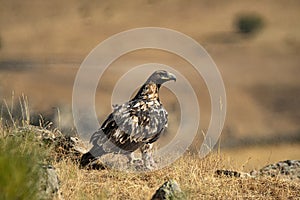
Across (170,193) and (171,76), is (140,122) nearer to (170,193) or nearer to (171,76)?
(171,76)

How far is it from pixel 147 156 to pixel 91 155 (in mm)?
838

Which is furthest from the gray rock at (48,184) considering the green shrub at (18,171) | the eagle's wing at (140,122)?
the eagle's wing at (140,122)

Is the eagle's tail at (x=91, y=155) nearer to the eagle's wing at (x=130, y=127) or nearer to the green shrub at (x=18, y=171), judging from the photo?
the eagle's wing at (x=130, y=127)

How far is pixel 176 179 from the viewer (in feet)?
38.7

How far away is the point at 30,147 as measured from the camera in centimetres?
1035

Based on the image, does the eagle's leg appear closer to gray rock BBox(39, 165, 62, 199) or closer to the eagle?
the eagle

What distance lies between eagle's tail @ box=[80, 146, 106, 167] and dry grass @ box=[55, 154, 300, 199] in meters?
0.26

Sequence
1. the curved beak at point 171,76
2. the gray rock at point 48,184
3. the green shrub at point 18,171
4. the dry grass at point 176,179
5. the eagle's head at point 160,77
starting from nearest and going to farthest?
the green shrub at point 18,171 < the gray rock at point 48,184 < the dry grass at point 176,179 < the curved beak at point 171,76 < the eagle's head at point 160,77

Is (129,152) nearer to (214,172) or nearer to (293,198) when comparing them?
(214,172)

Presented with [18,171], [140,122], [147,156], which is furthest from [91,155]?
[18,171]

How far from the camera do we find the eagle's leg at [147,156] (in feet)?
42.2

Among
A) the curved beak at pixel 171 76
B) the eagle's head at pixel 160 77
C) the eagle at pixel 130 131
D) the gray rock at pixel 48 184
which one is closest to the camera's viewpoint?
the gray rock at pixel 48 184

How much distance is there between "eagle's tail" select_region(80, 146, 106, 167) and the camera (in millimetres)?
12984

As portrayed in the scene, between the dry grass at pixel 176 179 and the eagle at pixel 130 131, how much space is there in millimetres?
632
